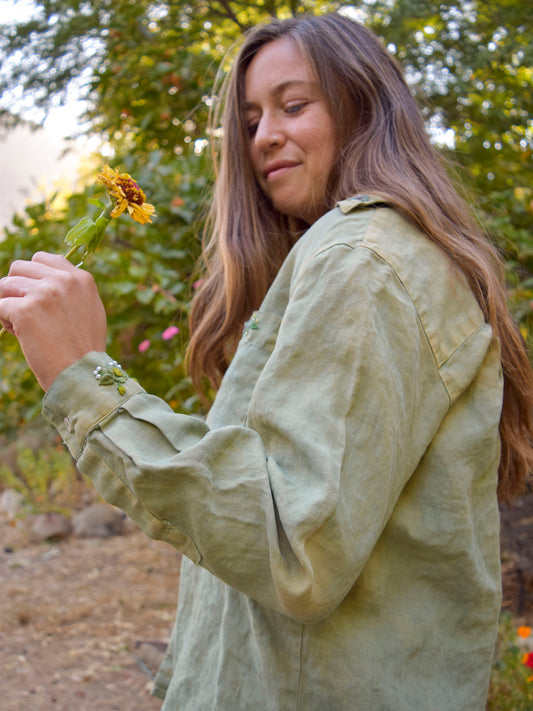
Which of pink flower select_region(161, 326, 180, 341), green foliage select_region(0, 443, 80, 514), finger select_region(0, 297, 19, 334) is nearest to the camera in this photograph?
finger select_region(0, 297, 19, 334)

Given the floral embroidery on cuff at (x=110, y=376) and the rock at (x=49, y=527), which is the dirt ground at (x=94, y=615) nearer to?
the rock at (x=49, y=527)

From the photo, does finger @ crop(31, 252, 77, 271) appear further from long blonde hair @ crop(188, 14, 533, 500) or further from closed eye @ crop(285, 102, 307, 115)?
closed eye @ crop(285, 102, 307, 115)

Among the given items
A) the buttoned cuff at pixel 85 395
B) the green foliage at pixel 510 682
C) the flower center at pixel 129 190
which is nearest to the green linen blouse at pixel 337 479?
the buttoned cuff at pixel 85 395

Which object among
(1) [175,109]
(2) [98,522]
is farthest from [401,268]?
(2) [98,522]

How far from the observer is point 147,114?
2.79 meters

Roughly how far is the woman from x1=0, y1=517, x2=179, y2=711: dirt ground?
1169 millimetres

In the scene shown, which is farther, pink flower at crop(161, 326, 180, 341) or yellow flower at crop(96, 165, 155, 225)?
pink flower at crop(161, 326, 180, 341)

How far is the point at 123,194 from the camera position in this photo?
0.94 meters

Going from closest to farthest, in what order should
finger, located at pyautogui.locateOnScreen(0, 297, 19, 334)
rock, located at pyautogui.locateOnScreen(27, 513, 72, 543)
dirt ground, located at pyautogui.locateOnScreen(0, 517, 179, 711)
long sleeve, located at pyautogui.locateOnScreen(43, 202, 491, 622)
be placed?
long sleeve, located at pyautogui.locateOnScreen(43, 202, 491, 622) → finger, located at pyautogui.locateOnScreen(0, 297, 19, 334) → dirt ground, located at pyautogui.locateOnScreen(0, 517, 179, 711) → rock, located at pyautogui.locateOnScreen(27, 513, 72, 543)

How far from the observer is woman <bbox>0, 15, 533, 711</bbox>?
79 cm

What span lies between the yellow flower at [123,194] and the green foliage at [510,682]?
174cm

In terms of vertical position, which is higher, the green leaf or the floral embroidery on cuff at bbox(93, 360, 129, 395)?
the green leaf

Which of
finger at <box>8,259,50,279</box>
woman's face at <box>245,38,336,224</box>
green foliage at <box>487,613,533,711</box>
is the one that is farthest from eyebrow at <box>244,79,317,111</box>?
green foliage at <box>487,613,533,711</box>

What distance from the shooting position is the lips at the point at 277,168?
1304mm
